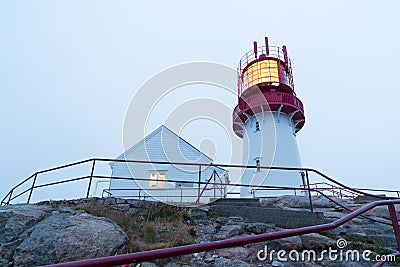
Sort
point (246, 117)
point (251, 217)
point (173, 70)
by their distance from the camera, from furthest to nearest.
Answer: point (246, 117)
point (173, 70)
point (251, 217)

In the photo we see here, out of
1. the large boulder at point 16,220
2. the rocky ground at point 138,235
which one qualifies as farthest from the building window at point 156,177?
the large boulder at point 16,220

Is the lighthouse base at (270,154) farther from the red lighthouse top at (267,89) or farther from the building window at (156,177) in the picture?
the building window at (156,177)

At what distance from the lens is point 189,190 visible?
17.5 m

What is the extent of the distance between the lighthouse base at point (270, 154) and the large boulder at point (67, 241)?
10109 mm

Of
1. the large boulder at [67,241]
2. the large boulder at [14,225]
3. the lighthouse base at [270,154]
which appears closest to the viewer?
the large boulder at [67,241]

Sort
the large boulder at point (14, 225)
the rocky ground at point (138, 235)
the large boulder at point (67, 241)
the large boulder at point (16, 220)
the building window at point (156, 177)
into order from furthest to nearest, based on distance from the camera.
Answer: the building window at point (156, 177), the large boulder at point (16, 220), the large boulder at point (14, 225), the rocky ground at point (138, 235), the large boulder at point (67, 241)

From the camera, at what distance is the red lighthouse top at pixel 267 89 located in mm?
15500

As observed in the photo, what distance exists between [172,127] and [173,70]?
703 centimetres

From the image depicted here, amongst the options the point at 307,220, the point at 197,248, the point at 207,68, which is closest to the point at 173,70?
the point at 207,68

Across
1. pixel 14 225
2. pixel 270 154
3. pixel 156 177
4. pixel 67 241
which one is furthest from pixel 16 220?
pixel 156 177

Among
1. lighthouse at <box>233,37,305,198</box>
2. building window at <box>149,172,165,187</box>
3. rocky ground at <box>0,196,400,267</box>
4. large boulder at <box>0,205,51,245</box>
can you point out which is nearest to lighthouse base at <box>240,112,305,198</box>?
lighthouse at <box>233,37,305,198</box>

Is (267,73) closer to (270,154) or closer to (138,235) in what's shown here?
(270,154)

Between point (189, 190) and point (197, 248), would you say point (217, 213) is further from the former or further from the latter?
point (189, 190)

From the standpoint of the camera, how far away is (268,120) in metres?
15.7
